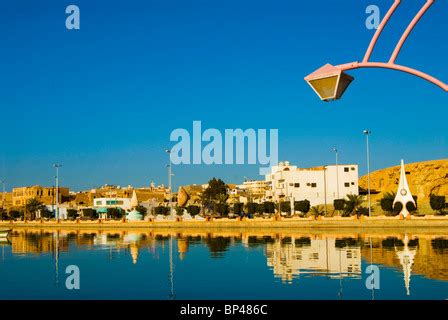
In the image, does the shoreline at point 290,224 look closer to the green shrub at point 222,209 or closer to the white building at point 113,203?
the green shrub at point 222,209

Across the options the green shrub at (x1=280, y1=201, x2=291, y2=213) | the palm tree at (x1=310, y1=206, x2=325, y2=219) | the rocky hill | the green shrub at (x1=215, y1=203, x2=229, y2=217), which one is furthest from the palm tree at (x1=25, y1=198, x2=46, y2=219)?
the rocky hill

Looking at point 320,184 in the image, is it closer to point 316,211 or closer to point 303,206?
point 303,206

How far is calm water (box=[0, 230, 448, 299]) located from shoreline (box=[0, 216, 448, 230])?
10.0 m

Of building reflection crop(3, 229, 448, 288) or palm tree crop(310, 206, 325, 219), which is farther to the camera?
palm tree crop(310, 206, 325, 219)

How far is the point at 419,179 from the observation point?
9162 centimetres

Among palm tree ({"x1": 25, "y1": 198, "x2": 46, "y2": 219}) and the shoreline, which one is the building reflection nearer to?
the shoreline

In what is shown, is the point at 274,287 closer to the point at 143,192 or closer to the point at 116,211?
the point at 116,211

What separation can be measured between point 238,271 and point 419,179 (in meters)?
78.9

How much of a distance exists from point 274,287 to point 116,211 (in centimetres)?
6209

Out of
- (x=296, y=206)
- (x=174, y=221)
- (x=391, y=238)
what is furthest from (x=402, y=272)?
(x=296, y=206)

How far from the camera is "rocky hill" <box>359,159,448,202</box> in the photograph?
87875mm

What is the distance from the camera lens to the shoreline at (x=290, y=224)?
40406 millimetres

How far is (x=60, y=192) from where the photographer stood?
121688 millimetres

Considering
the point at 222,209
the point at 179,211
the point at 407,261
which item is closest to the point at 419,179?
the point at 222,209
